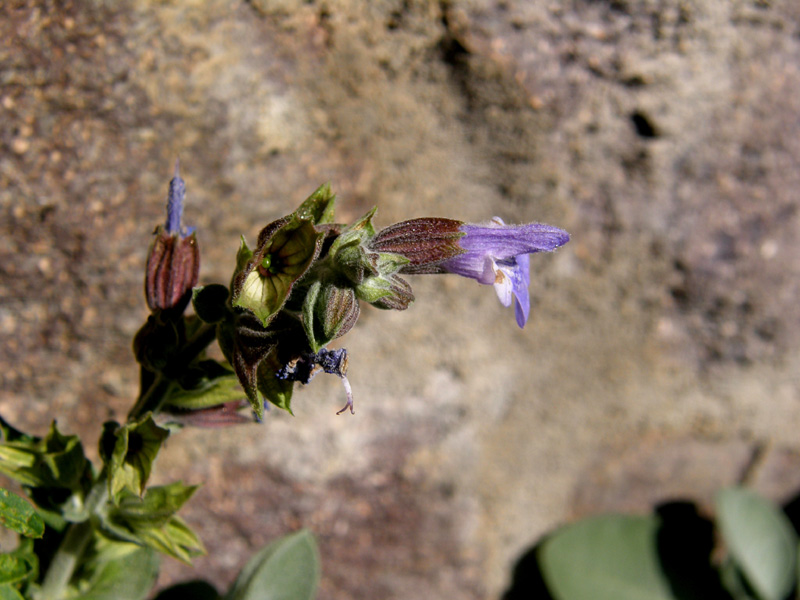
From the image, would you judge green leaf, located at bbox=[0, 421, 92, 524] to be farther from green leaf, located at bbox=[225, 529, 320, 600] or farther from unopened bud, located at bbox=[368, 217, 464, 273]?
unopened bud, located at bbox=[368, 217, 464, 273]

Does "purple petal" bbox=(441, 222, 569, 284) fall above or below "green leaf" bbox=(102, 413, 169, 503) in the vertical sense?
above

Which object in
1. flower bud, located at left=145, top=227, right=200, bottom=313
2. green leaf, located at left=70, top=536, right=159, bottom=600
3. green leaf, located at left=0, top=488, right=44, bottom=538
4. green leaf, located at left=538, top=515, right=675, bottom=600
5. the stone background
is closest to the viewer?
green leaf, located at left=0, top=488, right=44, bottom=538

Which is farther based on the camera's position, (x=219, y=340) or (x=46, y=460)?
(x=46, y=460)

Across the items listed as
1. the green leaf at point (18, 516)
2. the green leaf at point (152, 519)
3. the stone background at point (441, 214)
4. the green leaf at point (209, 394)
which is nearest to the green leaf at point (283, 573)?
the green leaf at point (152, 519)

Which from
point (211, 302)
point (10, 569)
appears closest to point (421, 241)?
point (211, 302)

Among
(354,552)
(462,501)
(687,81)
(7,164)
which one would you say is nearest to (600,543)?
(462,501)

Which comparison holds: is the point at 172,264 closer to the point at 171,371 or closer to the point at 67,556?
the point at 171,371

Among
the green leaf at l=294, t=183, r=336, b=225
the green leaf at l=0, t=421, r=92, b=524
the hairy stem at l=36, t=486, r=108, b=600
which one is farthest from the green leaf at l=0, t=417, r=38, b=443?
the green leaf at l=294, t=183, r=336, b=225

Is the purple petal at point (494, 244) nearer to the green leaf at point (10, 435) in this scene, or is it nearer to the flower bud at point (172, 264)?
the flower bud at point (172, 264)
